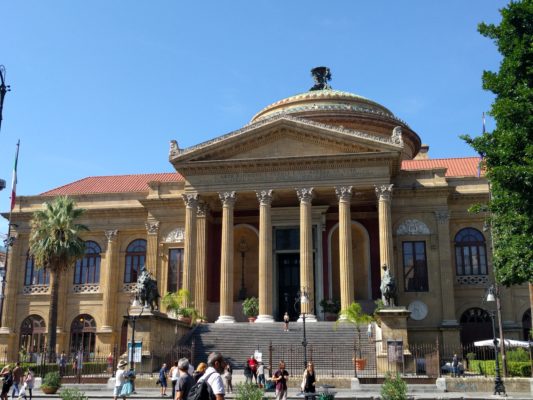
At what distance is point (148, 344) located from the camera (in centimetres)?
3128

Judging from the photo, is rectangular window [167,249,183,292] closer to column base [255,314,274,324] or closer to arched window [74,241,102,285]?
arched window [74,241,102,285]

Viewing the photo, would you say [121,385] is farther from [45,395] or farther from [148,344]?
[148,344]

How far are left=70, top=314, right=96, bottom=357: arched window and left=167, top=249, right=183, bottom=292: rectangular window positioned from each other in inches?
280

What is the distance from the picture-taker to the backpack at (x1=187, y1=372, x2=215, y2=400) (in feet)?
30.2

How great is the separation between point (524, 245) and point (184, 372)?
1686cm

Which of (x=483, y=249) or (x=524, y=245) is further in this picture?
(x=483, y=249)

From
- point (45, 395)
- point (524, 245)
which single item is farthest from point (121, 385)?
point (524, 245)

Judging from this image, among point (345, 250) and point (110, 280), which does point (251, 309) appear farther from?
point (110, 280)

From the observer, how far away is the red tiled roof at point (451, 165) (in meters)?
50.7

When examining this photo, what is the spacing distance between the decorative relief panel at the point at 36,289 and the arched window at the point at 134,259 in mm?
6221

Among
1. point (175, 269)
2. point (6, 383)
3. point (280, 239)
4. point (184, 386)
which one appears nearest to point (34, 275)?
point (175, 269)

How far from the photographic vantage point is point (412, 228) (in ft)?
141

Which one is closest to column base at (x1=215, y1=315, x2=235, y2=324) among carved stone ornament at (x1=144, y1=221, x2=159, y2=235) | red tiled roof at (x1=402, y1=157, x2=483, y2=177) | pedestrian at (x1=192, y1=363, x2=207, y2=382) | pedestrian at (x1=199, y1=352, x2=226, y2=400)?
carved stone ornament at (x1=144, y1=221, x2=159, y2=235)

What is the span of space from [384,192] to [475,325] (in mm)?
11524
